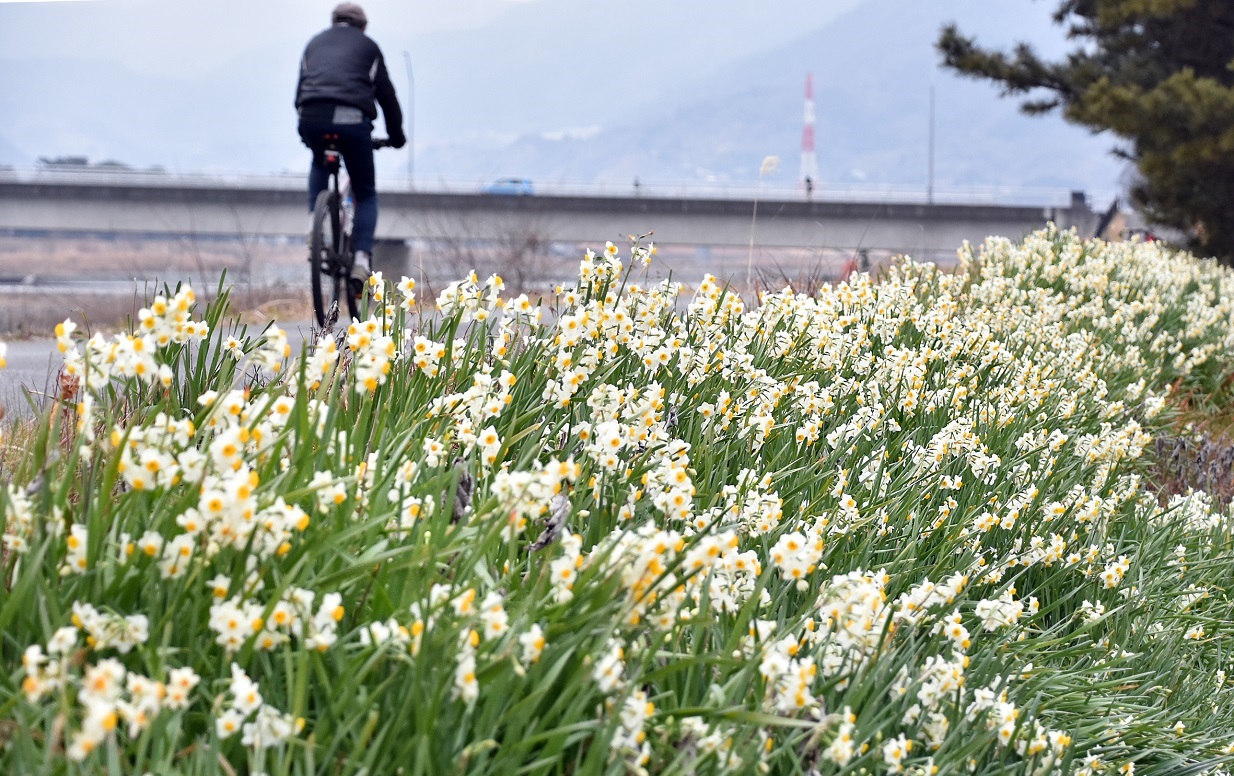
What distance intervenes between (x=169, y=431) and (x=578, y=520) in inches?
35.8

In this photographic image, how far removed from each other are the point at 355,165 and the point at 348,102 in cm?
45

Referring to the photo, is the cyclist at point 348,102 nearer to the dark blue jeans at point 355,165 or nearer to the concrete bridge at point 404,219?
the dark blue jeans at point 355,165

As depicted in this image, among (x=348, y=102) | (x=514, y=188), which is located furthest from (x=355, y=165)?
(x=514, y=188)

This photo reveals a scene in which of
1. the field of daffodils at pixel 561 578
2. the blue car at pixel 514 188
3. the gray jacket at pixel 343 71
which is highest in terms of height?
the blue car at pixel 514 188

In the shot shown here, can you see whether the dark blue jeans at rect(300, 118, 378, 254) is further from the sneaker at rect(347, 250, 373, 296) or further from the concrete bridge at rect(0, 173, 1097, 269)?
the concrete bridge at rect(0, 173, 1097, 269)

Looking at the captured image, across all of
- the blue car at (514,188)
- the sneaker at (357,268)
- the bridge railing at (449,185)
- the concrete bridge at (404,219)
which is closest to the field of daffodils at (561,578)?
the sneaker at (357,268)

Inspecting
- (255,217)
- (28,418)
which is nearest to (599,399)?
(28,418)

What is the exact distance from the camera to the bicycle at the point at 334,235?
6.83 m

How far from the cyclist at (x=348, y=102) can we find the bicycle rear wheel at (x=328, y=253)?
0.11m

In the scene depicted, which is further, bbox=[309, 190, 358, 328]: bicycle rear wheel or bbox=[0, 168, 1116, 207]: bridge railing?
bbox=[0, 168, 1116, 207]: bridge railing

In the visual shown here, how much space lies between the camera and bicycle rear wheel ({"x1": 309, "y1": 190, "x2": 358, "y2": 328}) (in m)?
6.80

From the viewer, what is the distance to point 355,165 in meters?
7.17

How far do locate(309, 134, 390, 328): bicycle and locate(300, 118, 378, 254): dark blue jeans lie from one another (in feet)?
0.15

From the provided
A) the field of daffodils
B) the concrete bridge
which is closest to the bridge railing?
the concrete bridge
